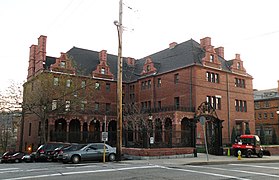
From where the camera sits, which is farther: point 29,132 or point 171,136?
point 29,132

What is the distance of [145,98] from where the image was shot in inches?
1875

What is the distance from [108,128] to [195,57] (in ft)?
59.0

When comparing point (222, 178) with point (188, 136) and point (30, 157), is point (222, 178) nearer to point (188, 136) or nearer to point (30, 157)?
point (188, 136)

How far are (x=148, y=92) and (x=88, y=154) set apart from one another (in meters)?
26.8

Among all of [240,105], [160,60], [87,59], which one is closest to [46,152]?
[87,59]

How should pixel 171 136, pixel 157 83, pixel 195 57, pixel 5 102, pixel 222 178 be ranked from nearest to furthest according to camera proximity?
pixel 222 178, pixel 171 136, pixel 5 102, pixel 195 57, pixel 157 83

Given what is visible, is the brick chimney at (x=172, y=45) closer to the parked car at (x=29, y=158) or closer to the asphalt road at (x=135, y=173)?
the parked car at (x=29, y=158)

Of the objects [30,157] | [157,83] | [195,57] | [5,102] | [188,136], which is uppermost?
[195,57]

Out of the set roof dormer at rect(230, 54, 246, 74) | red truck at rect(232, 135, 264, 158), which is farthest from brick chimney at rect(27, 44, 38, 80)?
red truck at rect(232, 135, 264, 158)

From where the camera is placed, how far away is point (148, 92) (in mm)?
47000

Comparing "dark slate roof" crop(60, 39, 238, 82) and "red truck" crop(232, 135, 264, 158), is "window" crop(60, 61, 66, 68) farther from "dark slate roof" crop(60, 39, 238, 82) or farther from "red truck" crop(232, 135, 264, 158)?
"red truck" crop(232, 135, 264, 158)

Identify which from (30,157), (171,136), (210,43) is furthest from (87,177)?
(210,43)

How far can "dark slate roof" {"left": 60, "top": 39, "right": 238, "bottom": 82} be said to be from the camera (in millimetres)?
42325

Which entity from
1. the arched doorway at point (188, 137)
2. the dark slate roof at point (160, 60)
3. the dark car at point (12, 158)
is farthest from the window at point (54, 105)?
the arched doorway at point (188, 137)
